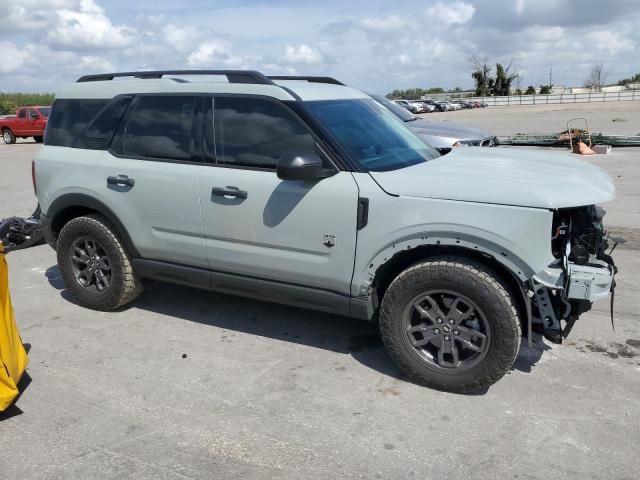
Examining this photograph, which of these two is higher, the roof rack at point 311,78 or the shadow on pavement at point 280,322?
the roof rack at point 311,78

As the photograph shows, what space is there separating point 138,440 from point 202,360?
3.32ft

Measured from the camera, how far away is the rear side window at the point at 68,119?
4.93m

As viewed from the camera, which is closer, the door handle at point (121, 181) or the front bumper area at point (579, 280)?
the front bumper area at point (579, 280)

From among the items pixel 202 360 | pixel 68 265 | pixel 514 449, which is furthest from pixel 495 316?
pixel 68 265

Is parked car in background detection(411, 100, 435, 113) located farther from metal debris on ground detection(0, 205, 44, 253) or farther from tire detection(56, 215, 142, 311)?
tire detection(56, 215, 142, 311)

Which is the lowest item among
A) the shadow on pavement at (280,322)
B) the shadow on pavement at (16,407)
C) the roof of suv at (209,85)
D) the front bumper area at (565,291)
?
the shadow on pavement at (16,407)

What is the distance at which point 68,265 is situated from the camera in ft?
16.8

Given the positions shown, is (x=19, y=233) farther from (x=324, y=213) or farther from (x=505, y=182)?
(x=505, y=182)

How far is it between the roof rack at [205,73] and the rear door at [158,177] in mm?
262

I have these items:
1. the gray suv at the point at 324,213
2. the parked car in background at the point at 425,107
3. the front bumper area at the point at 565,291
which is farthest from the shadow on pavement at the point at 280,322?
the parked car in background at the point at 425,107

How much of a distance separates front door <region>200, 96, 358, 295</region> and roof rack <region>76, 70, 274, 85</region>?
0.55 ft

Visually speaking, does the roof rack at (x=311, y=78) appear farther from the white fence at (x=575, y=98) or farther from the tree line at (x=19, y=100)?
the white fence at (x=575, y=98)

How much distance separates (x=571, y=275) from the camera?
331 centimetres

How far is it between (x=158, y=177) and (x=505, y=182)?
251cm
